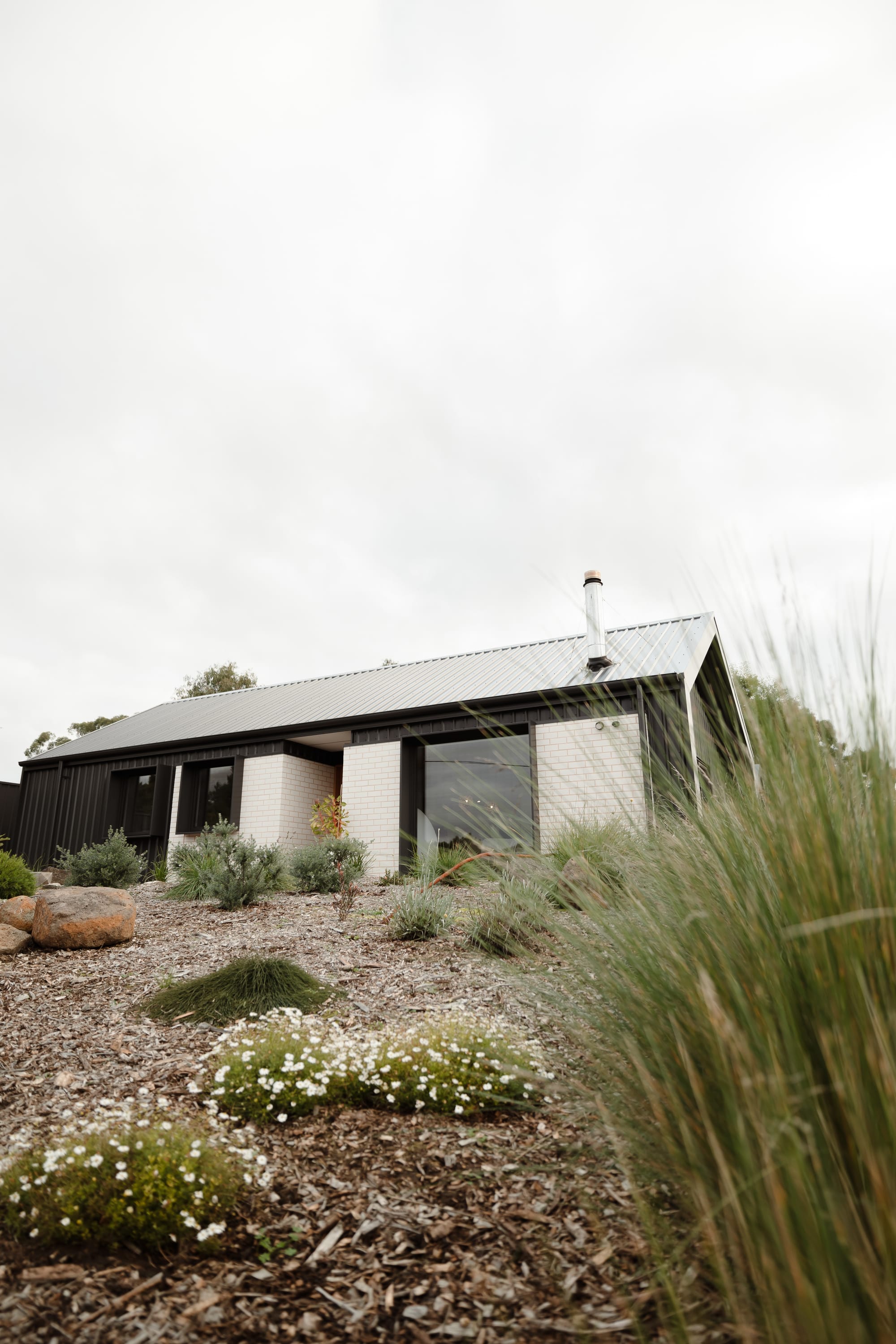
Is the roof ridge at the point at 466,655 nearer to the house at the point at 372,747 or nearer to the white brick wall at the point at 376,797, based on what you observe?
the house at the point at 372,747

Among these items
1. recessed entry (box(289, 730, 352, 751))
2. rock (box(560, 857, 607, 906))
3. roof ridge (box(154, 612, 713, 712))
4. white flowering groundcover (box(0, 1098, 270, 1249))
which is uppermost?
roof ridge (box(154, 612, 713, 712))

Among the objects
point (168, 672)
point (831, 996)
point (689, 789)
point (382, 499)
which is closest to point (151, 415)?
point (382, 499)

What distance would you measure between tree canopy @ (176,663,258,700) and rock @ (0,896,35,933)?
2166 centimetres

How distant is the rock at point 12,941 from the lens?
15.6 ft

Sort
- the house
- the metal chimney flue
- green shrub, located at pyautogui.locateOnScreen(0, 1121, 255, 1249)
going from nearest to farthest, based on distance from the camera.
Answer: green shrub, located at pyautogui.locateOnScreen(0, 1121, 255, 1249) → the house → the metal chimney flue

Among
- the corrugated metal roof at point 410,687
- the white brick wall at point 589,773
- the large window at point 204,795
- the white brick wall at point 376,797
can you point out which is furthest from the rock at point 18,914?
the large window at point 204,795

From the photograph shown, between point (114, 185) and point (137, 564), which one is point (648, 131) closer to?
point (114, 185)

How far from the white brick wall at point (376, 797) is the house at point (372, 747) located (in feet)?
0.07

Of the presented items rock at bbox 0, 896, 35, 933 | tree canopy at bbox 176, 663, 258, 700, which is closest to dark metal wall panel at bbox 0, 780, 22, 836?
rock at bbox 0, 896, 35, 933

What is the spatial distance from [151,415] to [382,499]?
4.05 meters

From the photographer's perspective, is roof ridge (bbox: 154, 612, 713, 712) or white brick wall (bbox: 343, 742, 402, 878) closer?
white brick wall (bbox: 343, 742, 402, 878)

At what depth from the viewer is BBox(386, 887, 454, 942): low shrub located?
4934 mm

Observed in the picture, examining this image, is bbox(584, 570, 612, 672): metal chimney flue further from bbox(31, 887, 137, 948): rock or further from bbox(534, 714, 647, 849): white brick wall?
bbox(31, 887, 137, 948): rock

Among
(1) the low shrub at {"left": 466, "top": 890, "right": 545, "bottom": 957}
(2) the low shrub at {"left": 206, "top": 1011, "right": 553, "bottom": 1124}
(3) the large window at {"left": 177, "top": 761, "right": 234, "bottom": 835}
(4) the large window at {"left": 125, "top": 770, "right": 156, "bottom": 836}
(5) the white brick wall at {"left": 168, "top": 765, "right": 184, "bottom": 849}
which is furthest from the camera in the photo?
(4) the large window at {"left": 125, "top": 770, "right": 156, "bottom": 836}
